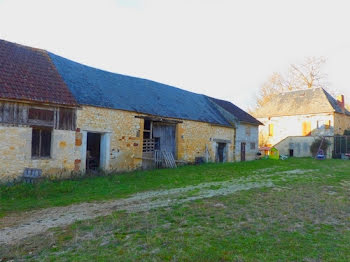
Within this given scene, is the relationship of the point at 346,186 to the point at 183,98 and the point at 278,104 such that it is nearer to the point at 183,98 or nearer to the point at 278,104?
the point at 183,98

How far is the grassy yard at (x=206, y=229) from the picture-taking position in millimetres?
4547

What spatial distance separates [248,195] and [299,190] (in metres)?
Answer: 2.13

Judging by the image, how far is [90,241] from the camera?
16.9 feet

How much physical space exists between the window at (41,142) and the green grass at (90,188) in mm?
1564

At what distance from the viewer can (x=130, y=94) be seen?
17.6 meters

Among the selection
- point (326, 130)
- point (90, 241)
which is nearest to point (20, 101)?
point (90, 241)

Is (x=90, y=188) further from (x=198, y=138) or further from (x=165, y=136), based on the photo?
(x=198, y=138)

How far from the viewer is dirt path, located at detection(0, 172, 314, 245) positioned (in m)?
6.09

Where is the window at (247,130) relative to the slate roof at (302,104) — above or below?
below

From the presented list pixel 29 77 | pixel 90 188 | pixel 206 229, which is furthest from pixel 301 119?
pixel 206 229

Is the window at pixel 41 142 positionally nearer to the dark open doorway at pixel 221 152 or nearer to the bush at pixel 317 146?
the dark open doorway at pixel 221 152

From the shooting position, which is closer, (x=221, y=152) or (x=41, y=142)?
(x=41, y=142)

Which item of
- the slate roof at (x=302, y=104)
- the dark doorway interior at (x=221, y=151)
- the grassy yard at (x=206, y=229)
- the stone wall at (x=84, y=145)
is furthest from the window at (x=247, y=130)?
the grassy yard at (x=206, y=229)

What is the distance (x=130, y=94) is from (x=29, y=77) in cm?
572
